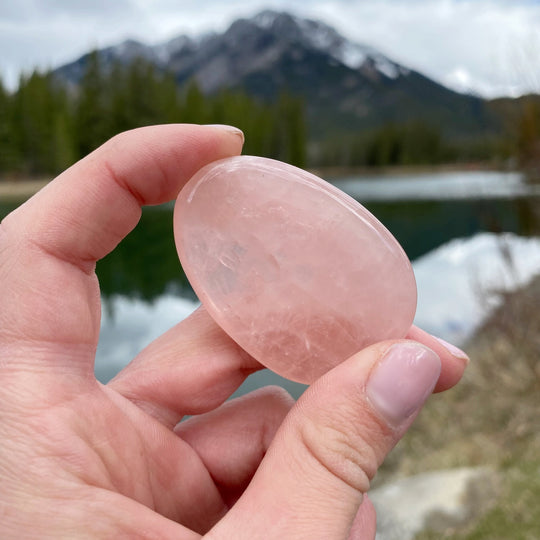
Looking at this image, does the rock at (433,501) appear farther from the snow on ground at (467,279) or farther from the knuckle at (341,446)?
the knuckle at (341,446)

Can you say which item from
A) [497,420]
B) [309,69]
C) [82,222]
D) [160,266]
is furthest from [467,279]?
[309,69]

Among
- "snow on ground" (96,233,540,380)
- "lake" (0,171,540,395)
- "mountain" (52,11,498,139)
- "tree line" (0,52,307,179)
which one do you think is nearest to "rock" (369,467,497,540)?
"lake" (0,171,540,395)

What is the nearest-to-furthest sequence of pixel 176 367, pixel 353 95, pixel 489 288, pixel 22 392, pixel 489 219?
pixel 22 392 < pixel 176 367 < pixel 489 219 < pixel 489 288 < pixel 353 95

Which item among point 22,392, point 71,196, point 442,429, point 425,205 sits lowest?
point 425,205

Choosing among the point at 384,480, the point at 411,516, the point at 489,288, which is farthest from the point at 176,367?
the point at 489,288

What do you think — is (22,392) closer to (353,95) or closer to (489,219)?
(489,219)

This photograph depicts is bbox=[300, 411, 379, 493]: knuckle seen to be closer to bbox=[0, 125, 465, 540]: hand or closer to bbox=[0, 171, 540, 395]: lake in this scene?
bbox=[0, 125, 465, 540]: hand

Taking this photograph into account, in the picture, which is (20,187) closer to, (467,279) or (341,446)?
(467,279)
